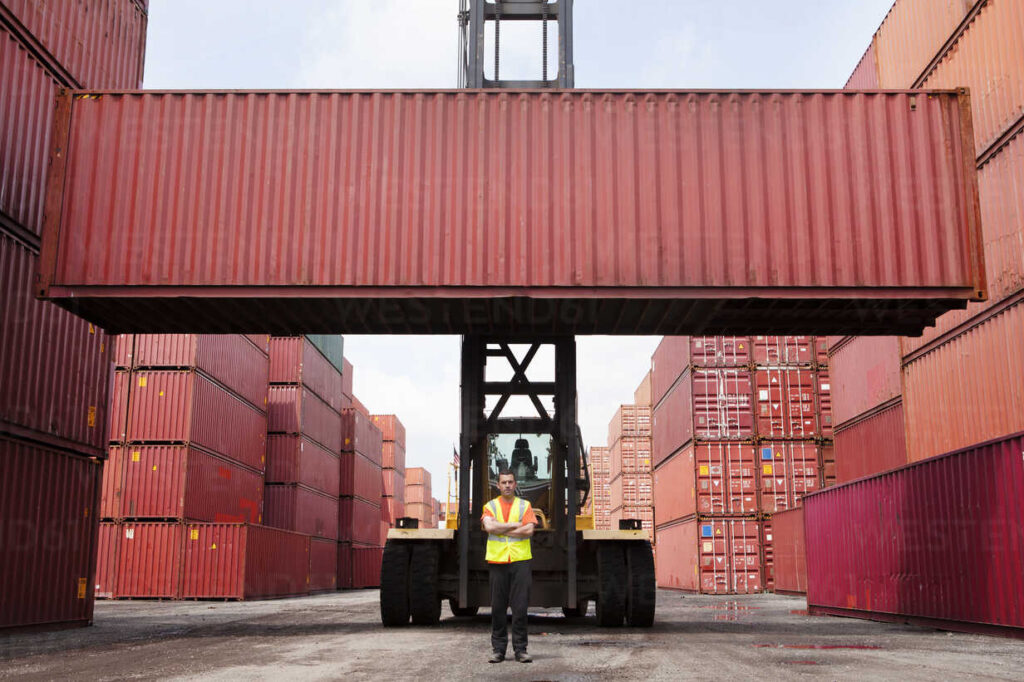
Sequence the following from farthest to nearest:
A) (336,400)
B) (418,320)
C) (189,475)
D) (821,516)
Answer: (336,400)
(189,475)
(821,516)
(418,320)

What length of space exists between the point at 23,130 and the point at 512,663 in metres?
9.37

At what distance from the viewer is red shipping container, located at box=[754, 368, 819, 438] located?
24375 millimetres

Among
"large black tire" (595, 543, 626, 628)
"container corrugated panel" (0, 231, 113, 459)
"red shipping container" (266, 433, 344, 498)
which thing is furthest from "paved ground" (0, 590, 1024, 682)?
"red shipping container" (266, 433, 344, 498)

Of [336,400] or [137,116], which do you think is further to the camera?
[336,400]

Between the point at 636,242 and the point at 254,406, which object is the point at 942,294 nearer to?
the point at 636,242

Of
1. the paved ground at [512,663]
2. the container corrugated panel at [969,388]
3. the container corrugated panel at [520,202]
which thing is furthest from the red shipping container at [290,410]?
the container corrugated panel at [969,388]

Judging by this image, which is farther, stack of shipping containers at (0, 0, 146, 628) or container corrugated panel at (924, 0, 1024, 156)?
container corrugated panel at (924, 0, 1024, 156)

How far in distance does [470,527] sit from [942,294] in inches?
245

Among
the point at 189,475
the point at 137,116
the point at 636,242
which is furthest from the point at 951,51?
the point at 189,475

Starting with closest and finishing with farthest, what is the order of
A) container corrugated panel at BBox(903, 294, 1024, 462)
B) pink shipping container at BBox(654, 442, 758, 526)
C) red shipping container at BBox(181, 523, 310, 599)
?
1. container corrugated panel at BBox(903, 294, 1024, 462)
2. red shipping container at BBox(181, 523, 310, 599)
3. pink shipping container at BBox(654, 442, 758, 526)

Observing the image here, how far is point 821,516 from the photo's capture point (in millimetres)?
15305

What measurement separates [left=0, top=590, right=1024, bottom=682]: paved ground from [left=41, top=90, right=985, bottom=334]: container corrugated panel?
370 centimetres

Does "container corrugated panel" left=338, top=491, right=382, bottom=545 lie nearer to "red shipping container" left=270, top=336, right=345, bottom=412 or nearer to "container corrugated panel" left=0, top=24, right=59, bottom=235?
"red shipping container" left=270, top=336, right=345, bottom=412

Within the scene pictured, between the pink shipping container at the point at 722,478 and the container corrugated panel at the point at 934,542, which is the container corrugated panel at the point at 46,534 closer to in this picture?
the container corrugated panel at the point at 934,542
